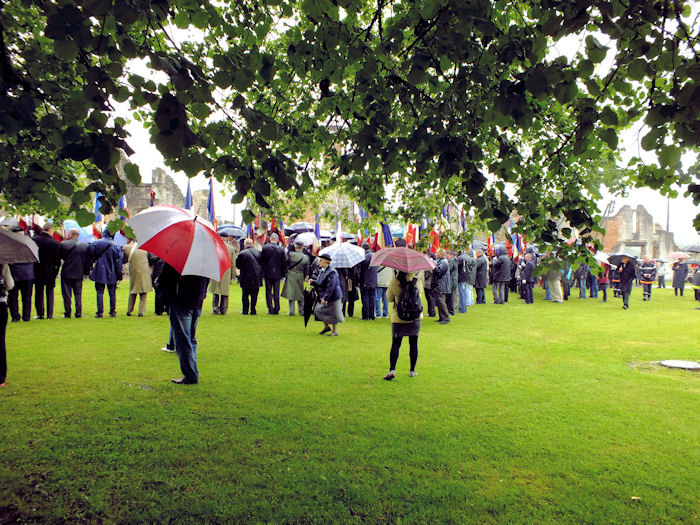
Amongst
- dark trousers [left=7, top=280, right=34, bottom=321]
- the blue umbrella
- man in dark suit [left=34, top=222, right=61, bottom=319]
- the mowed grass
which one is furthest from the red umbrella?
the blue umbrella

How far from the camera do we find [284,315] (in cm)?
1362

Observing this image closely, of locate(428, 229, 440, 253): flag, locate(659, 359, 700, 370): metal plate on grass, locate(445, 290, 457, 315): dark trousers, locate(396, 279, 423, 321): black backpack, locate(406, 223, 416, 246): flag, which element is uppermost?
locate(406, 223, 416, 246): flag

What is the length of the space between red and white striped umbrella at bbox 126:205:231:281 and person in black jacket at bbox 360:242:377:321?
301 inches

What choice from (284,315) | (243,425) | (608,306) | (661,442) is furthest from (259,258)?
(608,306)

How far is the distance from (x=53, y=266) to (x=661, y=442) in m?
12.1

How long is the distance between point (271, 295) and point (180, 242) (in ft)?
27.8

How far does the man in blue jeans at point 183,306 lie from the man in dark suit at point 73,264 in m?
6.40

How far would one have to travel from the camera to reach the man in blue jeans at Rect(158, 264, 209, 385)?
20.1 ft

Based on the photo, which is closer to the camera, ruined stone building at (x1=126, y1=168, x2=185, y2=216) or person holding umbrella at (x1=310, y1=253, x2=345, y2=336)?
person holding umbrella at (x1=310, y1=253, x2=345, y2=336)

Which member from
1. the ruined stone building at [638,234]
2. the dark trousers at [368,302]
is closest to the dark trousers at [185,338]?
the dark trousers at [368,302]

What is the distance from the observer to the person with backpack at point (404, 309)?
682 cm

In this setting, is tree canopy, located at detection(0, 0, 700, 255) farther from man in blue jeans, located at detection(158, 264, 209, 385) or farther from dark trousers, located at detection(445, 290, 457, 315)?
dark trousers, located at detection(445, 290, 457, 315)

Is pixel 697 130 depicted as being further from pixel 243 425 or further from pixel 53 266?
pixel 53 266

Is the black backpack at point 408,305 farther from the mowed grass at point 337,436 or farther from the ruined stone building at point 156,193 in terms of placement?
the ruined stone building at point 156,193
